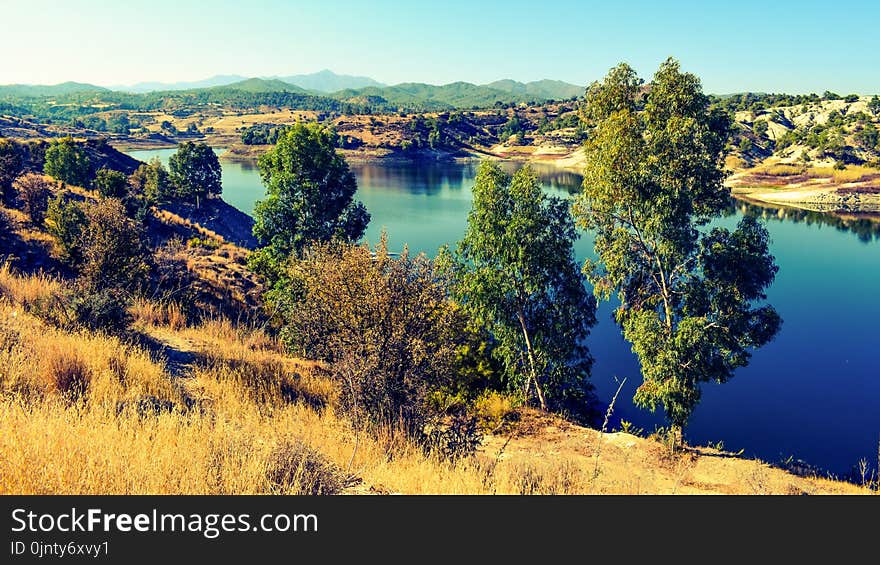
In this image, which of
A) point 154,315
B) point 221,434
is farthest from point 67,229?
point 221,434

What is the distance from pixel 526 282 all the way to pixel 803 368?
18104mm

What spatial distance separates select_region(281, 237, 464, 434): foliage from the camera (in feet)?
24.5

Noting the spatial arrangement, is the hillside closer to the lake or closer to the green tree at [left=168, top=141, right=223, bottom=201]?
the lake

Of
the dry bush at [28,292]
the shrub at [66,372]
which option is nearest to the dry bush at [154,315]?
the dry bush at [28,292]

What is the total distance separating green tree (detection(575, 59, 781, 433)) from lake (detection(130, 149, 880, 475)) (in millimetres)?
6460

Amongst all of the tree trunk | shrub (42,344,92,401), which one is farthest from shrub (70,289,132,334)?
the tree trunk

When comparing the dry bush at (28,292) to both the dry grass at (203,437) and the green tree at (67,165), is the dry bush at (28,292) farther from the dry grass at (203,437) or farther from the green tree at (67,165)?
the green tree at (67,165)

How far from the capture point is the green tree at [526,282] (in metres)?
15.4

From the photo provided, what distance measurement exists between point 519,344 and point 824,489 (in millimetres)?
8634

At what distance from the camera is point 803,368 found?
81.3 ft

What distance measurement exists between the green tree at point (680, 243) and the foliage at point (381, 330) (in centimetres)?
757

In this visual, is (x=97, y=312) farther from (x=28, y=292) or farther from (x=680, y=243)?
(x=680, y=243)

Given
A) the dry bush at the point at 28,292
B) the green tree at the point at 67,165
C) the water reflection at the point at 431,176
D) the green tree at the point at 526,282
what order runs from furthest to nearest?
the water reflection at the point at 431,176 < the green tree at the point at 67,165 < the green tree at the point at 526,282 < the dry bush at the point at 28,292

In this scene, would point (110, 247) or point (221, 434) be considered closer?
point (221, 434)
